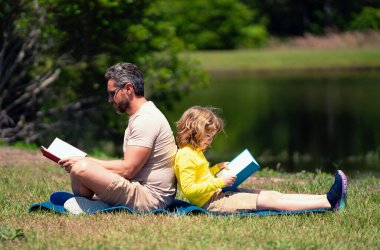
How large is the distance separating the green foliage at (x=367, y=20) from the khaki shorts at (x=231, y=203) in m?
55.5

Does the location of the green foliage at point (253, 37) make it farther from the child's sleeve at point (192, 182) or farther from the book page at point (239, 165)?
the child's sleeve at point (192, 182)

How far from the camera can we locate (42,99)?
16.8 m

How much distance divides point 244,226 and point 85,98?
38.0 feet

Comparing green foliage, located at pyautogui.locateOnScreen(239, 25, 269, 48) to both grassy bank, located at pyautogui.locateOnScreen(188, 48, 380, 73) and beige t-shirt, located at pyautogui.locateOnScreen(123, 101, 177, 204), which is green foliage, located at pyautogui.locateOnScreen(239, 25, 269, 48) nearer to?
grassy bank, located at pyautogui.locateOnScreen(188, 48, 380, 73)

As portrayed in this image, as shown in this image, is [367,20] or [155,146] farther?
[367,20]

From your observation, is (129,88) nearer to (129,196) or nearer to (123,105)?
(123,105)

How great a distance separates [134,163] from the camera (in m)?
6.83

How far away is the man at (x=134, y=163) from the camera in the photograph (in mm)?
6805

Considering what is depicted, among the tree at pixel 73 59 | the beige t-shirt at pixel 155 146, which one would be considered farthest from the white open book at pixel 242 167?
the tree at pixel 73 59

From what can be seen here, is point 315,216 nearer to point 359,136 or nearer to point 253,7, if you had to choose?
point 359,136

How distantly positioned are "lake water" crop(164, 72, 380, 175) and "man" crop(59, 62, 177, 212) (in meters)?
3.82

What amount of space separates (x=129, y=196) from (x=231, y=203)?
0.82 metres

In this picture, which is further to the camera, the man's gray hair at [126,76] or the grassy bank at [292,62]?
the grassy bank at [292,62]

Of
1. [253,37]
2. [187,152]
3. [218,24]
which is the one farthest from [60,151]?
[218,24]
